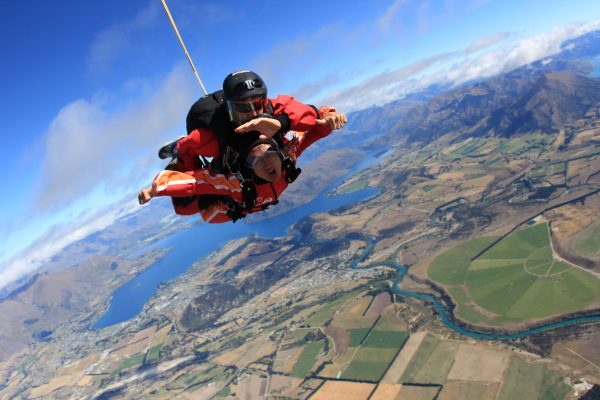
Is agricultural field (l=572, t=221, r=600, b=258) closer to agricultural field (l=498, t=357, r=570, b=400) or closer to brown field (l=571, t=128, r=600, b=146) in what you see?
agricultural field (l=498, t=357, r=570, b=400)

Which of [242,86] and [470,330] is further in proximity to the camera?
[470,330]

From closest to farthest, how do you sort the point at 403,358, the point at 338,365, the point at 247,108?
the point at 247,108 → the point at 403,358 → the point at 338,365

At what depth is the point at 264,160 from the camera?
4.55 meters

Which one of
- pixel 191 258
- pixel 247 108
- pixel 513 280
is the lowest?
pixel 513 280

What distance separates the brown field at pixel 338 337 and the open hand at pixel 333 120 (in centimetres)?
5880

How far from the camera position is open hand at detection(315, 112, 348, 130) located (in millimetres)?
5559

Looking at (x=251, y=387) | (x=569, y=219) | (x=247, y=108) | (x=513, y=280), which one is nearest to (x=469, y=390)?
(x=513, y=280)

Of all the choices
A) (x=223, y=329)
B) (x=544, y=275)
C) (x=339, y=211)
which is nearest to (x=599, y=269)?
(x=544, y=275)

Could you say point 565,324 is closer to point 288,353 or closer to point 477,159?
point 288,353

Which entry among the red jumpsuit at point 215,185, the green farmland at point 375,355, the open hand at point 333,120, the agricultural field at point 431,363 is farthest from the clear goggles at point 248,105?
the green farmland at point 375,355

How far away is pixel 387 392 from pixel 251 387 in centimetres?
2463

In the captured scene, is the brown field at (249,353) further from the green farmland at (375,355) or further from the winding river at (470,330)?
the winding river at (470,330)

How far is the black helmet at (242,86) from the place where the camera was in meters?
A: 4.39

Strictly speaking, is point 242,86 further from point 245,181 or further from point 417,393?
Answer: point 417,393
